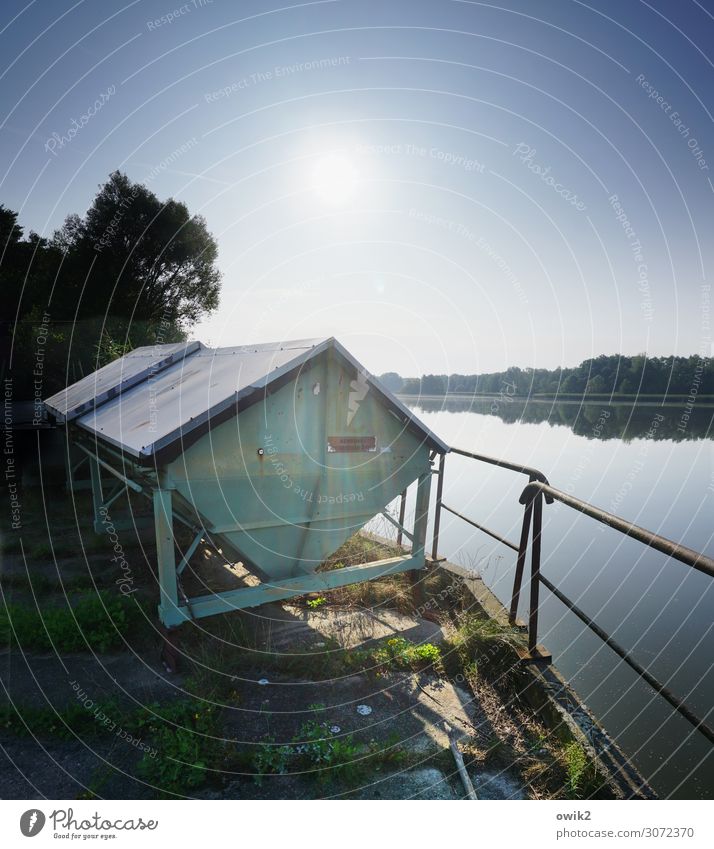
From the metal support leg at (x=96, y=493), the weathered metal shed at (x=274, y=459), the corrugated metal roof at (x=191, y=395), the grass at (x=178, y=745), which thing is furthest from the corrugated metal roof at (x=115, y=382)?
the grass at (x=178, y=745)

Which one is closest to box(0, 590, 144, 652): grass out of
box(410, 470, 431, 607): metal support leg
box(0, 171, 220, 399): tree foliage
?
box(410, 470, 431, 607): metal support leg

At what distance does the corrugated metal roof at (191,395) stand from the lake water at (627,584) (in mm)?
2489

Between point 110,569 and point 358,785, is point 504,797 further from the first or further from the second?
point 110,569

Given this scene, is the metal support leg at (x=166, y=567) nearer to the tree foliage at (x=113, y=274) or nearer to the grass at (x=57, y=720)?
the grass at (x=57, y=720)

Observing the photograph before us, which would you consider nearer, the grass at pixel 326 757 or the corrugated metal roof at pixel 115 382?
the grass at pixel 326 757

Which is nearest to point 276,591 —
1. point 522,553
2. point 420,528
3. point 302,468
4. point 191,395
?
point 302,468

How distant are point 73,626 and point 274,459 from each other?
8.57 ft

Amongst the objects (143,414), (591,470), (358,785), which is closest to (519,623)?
(358,785)

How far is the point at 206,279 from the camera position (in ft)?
78.6

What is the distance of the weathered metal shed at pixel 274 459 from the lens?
416 centimetres

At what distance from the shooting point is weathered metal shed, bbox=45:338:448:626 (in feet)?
13.6

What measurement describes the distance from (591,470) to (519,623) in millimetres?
18788
